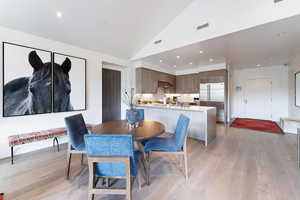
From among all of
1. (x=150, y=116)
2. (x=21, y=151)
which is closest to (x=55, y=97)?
(x=21, y=151)

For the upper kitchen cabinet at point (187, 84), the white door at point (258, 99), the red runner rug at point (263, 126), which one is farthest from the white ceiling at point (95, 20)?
the white door at point (258, 99)

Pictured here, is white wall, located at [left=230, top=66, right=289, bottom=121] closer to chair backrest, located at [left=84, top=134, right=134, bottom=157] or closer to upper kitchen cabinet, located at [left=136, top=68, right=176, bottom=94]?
upper kitchen cabinet, located at [left=136, top=68, right=176, bottom=94]

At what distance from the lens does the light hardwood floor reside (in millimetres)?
1658

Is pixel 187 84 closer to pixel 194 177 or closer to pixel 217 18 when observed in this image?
pixel 217 18

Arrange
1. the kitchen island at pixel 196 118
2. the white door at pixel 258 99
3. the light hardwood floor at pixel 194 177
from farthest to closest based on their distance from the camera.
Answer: the white door at pixel 258 99, the kitchen island at pixel 196 118, the light hardwood floor at pixel 194 177

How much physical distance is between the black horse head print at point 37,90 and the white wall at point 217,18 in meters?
2.84

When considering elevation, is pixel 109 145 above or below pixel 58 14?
below

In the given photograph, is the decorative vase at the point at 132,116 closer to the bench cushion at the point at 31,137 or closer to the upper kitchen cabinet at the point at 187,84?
the bench cushion at the point at 31,137

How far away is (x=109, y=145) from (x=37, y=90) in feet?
9.28

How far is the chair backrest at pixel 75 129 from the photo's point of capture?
6.47 ft

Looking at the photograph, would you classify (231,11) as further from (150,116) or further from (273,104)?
(273,104)

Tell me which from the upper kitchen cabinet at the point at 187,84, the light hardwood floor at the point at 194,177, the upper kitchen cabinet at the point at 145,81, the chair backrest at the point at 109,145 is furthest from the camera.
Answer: the upper kitchen cabinet at the point at 187,84

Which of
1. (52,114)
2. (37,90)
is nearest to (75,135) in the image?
(52,114)

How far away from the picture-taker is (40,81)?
3012mm
